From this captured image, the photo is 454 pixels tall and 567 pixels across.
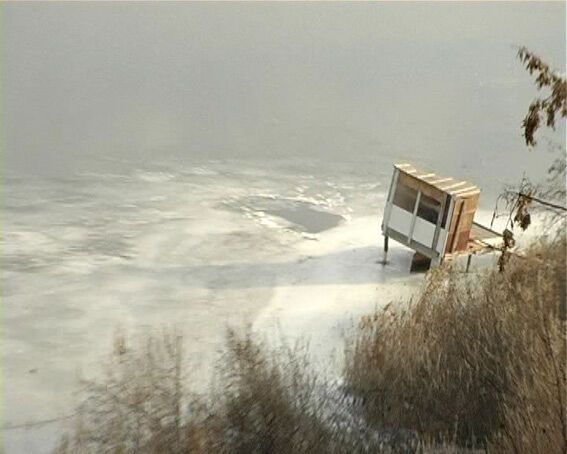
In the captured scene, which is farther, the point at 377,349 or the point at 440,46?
the point at 440,46

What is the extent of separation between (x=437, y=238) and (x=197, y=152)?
4.66 m

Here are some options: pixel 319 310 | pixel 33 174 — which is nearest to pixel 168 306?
pixel 319 310

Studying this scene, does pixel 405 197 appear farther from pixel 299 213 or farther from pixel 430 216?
pixel 299 213

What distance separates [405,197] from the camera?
10.3 m

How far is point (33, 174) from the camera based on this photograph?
11.2 m

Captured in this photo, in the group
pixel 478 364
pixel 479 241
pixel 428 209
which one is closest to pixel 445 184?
pixel 428 209

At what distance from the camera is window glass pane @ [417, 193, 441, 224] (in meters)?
9.98

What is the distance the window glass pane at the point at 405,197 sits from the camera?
1022cm

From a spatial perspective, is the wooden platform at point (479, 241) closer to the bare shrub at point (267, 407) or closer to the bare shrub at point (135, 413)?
the bare shrub at point (267, 407)

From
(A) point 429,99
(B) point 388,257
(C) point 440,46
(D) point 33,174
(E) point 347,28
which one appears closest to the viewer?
(B) point 388,257

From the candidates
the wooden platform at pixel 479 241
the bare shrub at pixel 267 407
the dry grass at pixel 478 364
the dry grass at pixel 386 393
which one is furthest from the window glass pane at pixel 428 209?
the bare shrub at pixel 267 407

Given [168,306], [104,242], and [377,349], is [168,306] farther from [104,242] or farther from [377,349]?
[377,349]

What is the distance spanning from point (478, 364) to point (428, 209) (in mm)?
4440

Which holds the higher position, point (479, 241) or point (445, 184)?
point (445, 184)
